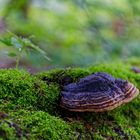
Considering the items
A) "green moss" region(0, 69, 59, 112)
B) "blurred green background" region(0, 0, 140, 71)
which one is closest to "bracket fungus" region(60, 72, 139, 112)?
"green moss" region(0, 69, 59, 112)

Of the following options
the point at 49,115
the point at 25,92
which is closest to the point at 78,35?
the point at 25,92

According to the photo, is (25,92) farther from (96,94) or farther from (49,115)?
(96,94)

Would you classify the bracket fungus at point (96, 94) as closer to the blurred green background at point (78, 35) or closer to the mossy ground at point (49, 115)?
the mossy ground at point (49, 115)

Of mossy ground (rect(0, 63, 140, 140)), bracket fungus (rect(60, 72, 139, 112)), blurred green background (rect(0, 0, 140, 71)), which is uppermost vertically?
bracket fungus (rect(60, 72, 139, 112))

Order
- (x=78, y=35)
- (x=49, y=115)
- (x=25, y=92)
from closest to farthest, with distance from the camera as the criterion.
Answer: (x=49, y=115)
(x=25, y=92)
(x=78, y=35)

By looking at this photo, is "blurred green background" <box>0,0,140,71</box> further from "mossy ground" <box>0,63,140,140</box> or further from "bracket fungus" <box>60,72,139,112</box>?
"bracket fungus" <box>60,72,139,112</box>

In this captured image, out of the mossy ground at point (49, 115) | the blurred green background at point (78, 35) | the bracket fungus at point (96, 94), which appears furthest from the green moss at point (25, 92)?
the blurred green background at point (78, 35)
